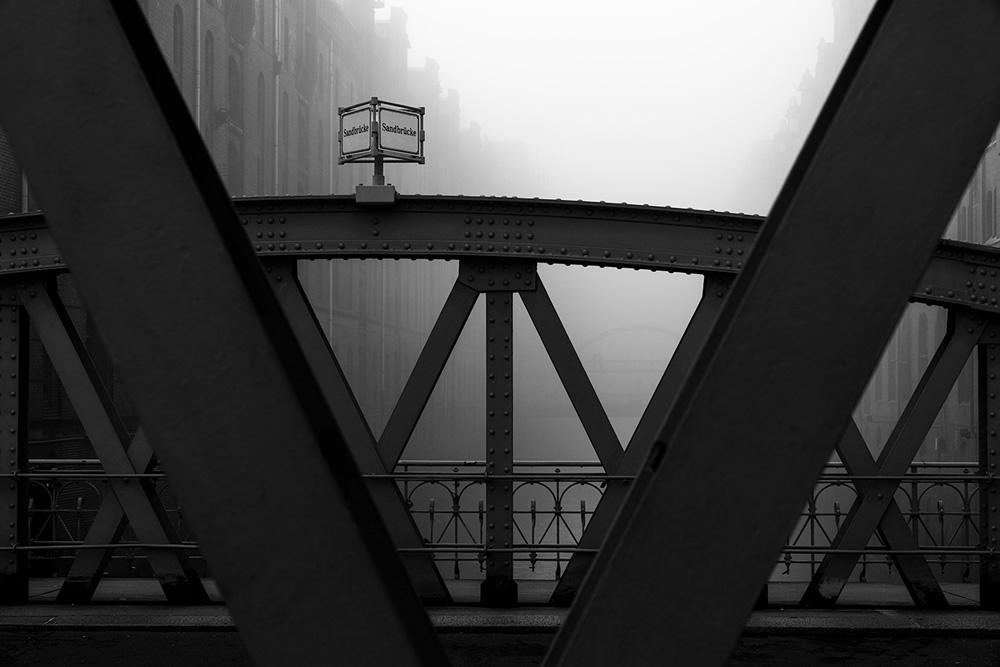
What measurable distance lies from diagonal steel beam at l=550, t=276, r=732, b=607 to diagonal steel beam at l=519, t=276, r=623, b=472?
144mm

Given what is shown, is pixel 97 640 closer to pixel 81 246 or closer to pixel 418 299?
pixel 81 246

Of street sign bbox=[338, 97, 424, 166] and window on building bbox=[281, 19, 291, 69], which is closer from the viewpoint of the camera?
street sign bbox=[338, 97, 424, 166]

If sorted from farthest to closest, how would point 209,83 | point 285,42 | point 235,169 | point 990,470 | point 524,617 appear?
point 285,42 → point 235,169 → point 209,83 → point 990,470 → point 524,617

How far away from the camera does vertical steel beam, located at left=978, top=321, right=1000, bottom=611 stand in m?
7.70

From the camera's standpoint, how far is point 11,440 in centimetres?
780

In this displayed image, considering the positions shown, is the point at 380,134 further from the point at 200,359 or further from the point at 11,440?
the point at 200,359

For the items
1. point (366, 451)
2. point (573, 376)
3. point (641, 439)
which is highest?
point (573, 376)

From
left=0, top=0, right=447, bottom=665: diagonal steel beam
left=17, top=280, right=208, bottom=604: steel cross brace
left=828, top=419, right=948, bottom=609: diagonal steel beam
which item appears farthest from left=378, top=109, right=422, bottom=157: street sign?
left=0, top=0, right=447, bottom=665: diagonal steel beam

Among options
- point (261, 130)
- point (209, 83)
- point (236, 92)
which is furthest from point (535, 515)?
point (261, 130)

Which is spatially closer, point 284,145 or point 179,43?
point 179,43

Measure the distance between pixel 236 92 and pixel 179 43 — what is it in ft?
18.9

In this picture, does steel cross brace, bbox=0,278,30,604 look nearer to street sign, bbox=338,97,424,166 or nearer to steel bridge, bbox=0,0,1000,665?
street sign, bbox=338,97,424,166

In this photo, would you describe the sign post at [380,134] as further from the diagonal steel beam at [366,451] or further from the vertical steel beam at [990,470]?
the vertical steel beam at [990,470]

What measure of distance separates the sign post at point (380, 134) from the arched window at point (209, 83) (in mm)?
23731
